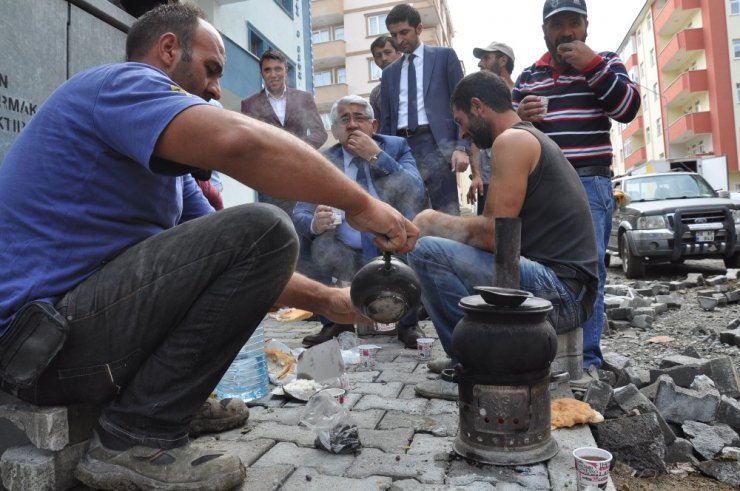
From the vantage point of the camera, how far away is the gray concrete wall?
3.34m

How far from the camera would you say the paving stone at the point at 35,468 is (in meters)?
1.89

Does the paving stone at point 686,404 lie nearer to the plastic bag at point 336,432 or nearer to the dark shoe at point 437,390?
the dark shoe at point 437,390

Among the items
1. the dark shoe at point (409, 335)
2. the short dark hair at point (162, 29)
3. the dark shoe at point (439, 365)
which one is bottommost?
the dark shoe at point (439, 365)

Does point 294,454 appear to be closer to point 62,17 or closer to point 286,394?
point 286,394

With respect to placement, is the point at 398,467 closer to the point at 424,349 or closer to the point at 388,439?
the point at 388,439

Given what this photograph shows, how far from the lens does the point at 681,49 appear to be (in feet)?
112

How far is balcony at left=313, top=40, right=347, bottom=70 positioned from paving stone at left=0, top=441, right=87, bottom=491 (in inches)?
1357

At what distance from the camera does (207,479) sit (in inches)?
75.0

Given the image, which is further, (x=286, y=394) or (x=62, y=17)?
(x=62, y=17)

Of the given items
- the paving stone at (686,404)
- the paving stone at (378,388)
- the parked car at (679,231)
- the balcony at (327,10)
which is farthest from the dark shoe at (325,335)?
the balcony at (327,10)

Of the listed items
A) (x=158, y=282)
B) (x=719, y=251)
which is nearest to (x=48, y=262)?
(x=158, y=282)

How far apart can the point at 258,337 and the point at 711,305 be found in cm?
562

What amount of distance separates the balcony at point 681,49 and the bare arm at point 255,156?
39.0 m

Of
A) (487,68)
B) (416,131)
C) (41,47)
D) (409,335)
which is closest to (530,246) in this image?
(409,335)
